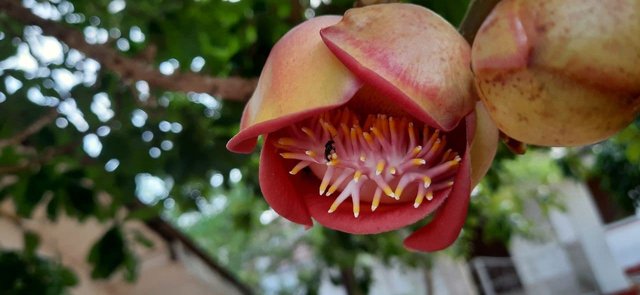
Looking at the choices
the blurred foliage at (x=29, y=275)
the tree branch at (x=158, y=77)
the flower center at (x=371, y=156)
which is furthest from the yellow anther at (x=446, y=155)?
the blurred foliage at (x=29, y=275)

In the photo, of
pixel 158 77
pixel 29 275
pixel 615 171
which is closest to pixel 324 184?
pixel 158 77

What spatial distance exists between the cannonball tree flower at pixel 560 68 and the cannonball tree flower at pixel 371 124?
3 centimetres

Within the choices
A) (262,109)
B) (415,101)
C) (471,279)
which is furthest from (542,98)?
(471,279)

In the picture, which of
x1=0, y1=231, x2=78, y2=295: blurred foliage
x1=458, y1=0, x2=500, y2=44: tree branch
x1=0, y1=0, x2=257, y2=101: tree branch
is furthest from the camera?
x1=0, y1=231, x2=78, y2=295: blurred foliage

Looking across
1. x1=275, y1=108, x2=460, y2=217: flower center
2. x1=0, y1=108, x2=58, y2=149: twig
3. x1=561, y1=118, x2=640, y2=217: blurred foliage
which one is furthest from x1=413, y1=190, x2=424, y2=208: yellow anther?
x1=561, y1=118, x2=640, y2=217: blurred foliage

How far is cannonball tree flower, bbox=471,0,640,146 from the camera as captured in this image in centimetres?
45

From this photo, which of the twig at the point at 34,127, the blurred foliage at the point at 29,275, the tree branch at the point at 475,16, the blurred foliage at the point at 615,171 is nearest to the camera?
the tree branch at the point at 475,16

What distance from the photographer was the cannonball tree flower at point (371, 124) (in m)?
0.49

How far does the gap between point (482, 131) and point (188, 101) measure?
71.9 inches

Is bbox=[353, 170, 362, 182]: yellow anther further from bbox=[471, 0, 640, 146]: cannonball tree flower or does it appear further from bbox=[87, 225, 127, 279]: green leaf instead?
bbox=[87, 225, 127, 279]: green leaf

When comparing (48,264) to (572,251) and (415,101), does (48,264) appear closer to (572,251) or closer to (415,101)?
(415,101)

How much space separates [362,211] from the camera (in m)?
0.53

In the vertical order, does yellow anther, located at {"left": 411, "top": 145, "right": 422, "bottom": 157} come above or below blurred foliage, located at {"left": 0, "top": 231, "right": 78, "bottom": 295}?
above

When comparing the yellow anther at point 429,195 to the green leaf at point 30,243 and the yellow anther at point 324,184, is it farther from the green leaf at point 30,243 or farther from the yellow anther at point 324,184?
the green leaf at point 30,243
